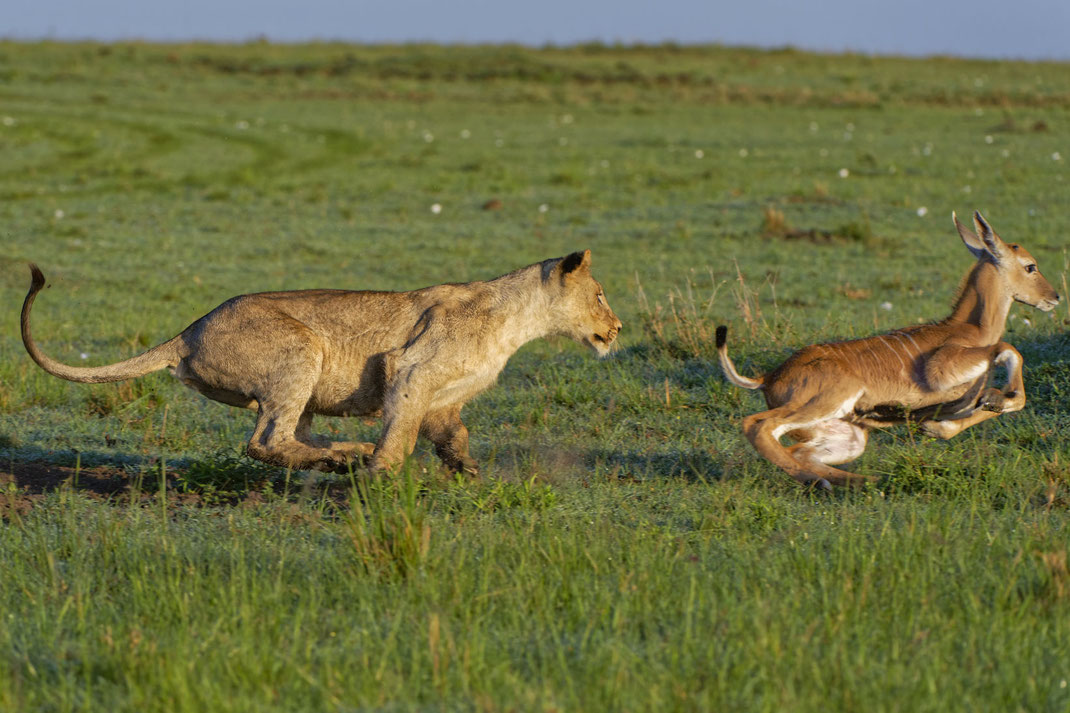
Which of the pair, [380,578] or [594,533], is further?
[594,533]

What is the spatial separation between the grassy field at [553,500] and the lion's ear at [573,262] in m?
0.95

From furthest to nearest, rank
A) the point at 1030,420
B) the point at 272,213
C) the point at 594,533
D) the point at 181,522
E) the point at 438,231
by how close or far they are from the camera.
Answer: the point at 272,213 < the point at 438,231 < the point at 1030,420 < the point at 181,522 < the point at 594,533

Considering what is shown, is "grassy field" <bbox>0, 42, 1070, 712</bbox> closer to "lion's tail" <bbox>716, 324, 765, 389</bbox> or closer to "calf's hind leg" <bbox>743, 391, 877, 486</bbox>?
"calf's hind leg" <bbox>743, 391, 877, 486</bbox>

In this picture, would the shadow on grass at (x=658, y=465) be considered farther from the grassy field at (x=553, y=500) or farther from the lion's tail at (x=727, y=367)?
the lion's tail at (x=727, y=367)

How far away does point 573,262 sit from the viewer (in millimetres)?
6023

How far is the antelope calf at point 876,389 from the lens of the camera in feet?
19.9

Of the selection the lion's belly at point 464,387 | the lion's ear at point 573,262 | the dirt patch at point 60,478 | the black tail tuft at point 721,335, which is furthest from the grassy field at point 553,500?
the lion's ear at point 573,262

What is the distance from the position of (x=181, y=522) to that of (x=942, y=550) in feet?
9.94

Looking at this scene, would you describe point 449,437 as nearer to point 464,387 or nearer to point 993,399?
point 464,387

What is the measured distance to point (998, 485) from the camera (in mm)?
5762

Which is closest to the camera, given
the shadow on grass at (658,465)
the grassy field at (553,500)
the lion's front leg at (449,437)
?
the grassy field at (553,500)

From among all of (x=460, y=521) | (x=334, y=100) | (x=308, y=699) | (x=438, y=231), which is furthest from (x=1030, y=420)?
(x=334, y=100)

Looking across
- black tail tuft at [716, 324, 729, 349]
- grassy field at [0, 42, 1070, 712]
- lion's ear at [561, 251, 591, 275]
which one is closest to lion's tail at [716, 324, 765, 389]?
black tail tuft at [716, 324, 729, 349]

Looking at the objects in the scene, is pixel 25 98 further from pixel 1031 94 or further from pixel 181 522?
pixel 181 522
